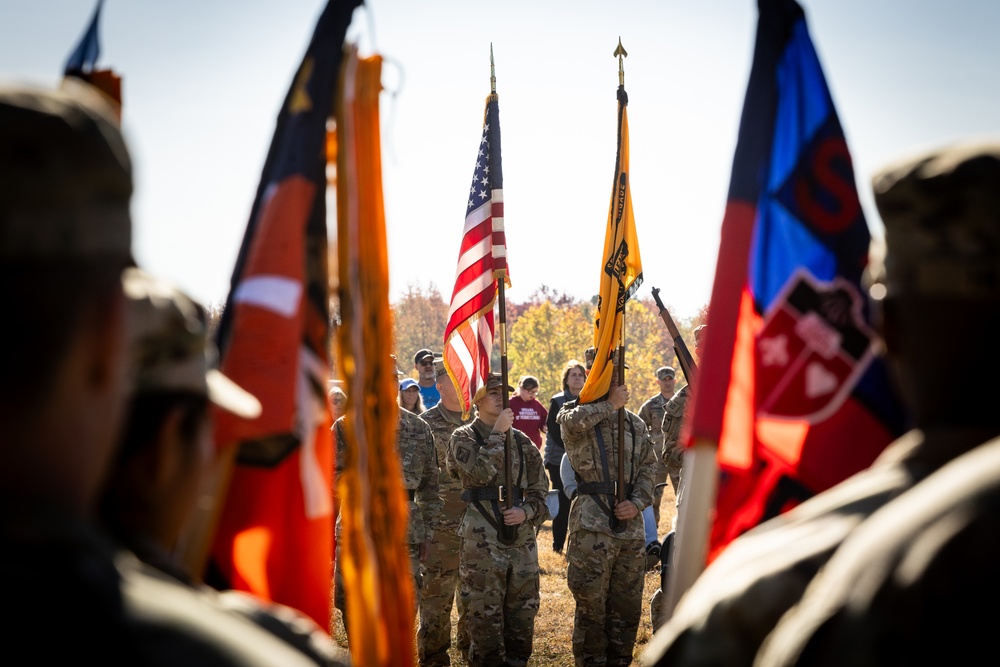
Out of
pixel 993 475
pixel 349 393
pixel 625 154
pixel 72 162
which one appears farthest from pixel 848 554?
pixel 625 154

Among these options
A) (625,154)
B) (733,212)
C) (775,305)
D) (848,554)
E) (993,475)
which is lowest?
(848,554)

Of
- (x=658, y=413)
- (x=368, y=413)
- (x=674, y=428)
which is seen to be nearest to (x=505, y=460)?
(x=674, y=428)

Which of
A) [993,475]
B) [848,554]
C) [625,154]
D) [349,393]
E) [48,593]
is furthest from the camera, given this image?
[625,154]

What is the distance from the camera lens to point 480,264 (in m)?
7.72

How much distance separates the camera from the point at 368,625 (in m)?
2.27

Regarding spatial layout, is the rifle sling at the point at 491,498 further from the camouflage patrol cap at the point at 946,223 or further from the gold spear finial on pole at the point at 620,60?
the camouflage patrol cap at the point at 946,223

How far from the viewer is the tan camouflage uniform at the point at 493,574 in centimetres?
Result: 743

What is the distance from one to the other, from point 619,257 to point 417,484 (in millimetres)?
2749

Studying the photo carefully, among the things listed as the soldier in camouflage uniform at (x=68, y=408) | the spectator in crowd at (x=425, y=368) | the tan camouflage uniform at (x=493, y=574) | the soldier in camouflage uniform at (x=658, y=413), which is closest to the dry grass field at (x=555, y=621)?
the tan camouflage uniform at (x=493, y=574)

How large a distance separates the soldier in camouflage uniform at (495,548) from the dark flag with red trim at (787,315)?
499 cm

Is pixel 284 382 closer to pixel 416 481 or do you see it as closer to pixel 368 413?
pixel 368 413

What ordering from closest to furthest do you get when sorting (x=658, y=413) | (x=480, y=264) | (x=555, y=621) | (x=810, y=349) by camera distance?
(x=810, y=349) → (x=480, y=264) → (x=555, y=621) → (x=658, y=413)

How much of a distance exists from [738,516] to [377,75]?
Answer: 5.13 feet

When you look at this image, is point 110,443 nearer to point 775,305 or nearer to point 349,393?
point 349,393
